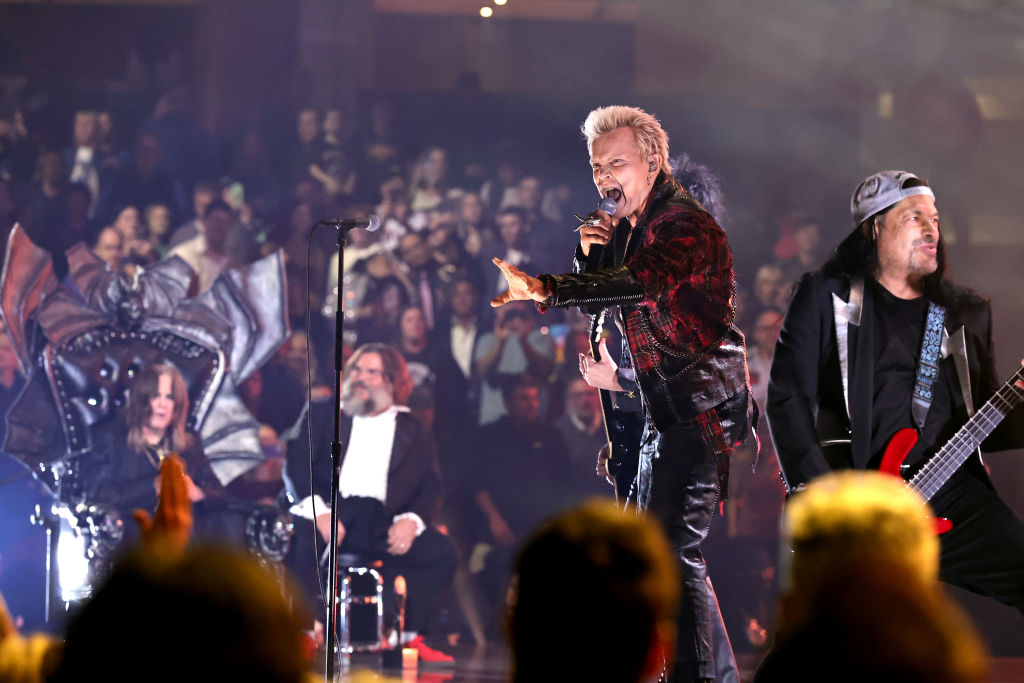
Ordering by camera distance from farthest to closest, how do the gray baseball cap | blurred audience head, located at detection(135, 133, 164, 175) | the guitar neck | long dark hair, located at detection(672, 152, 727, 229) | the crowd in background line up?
blurred audience head, located at detection(135, 133, 164, 175) → the crowd in background → long dark hair, located at detection(672, 152, 727, 229) → the gray baseball cap → the guitar neck

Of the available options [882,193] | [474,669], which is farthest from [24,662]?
[474,669]

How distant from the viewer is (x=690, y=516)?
12.0 ft

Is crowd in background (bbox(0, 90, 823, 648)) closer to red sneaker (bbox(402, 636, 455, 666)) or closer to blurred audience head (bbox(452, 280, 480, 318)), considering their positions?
blurred audience head (bbox(452, 280, 480, 318))

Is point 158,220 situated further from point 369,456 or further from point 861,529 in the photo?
point 861,529

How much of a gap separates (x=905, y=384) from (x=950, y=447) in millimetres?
259

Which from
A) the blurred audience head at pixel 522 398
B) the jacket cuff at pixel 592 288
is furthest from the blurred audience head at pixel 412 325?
the jacket cuff at pixel 592 288

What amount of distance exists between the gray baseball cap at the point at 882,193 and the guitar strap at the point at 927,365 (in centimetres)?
40

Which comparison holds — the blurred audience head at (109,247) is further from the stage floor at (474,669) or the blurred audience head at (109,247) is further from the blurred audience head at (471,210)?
the stage floor at (474,669)

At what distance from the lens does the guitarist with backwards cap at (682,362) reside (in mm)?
3547

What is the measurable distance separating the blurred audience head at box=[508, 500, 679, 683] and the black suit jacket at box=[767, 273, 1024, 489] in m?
2.74

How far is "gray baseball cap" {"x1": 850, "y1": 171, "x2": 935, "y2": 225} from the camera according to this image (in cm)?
410

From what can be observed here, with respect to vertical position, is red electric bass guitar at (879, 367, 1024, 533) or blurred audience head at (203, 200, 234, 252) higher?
blurred audience head at (203, 200, 234, 252)

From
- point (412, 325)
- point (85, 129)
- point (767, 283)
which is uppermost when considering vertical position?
point (85, 129)

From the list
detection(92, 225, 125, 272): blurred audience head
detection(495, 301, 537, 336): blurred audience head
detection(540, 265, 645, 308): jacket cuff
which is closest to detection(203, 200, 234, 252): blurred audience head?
detection(92, 225, 125, 272): blurred audience head
